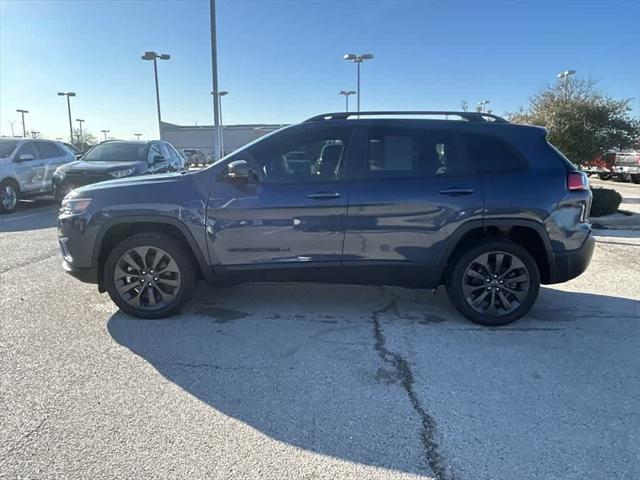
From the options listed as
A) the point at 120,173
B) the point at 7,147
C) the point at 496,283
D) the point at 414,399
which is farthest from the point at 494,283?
the point at 7,147

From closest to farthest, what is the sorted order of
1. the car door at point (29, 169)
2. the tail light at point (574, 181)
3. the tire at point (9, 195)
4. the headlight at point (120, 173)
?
the tail light at point (574, 181), the headlight at point (120, 173), the tire at point (9, 195), the car door at point (29, 169)

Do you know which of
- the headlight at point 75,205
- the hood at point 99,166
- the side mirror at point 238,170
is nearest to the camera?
the side mirror at point 238,170

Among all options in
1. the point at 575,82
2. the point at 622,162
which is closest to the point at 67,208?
the point at 575,82

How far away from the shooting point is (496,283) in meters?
4.15

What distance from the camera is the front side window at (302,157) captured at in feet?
13.3

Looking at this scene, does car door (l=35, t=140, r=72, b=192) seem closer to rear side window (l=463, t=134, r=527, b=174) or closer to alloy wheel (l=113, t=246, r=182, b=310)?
alloy wheel (l=113, t=246, r=182, b=310)

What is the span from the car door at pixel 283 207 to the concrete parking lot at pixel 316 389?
2.20 feet

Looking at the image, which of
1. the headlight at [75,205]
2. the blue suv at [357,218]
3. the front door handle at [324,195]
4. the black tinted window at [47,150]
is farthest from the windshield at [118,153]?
the front door handle at [324,195]

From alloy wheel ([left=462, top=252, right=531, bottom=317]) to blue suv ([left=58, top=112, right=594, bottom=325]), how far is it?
0.01 metres

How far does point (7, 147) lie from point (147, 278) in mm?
10409

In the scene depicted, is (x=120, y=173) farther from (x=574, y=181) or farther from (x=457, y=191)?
(x=574, y=181)

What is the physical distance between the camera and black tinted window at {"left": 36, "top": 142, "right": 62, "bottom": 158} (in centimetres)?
1263

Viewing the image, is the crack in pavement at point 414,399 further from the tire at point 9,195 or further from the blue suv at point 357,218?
the tire at point 9,195

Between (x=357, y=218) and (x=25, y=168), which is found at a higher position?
(x=25, y=168)
